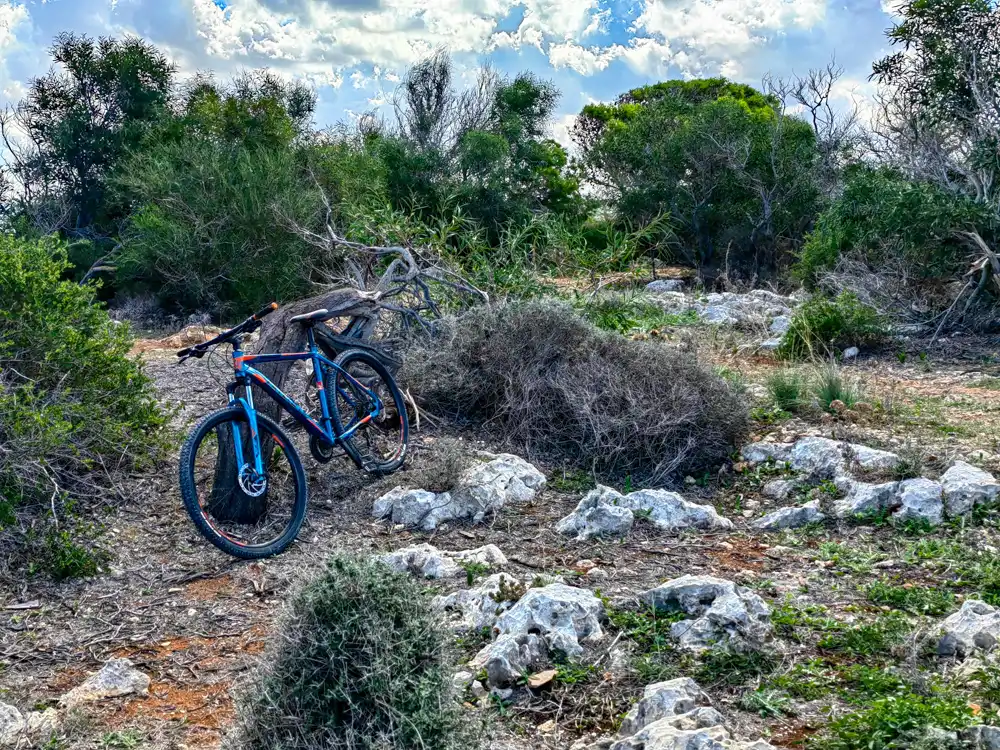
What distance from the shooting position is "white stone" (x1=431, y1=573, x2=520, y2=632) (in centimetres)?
364

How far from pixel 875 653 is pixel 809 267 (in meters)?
11.2

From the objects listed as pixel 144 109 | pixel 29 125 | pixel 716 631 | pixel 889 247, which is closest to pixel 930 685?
pixel 716 631

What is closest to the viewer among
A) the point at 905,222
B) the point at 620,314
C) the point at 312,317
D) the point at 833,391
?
the point at 312,317

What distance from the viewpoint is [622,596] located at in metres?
3.93

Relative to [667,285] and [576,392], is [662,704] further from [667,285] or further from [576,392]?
[667,285]

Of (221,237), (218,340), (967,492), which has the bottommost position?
(967,492)

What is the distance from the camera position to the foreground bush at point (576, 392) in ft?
19.8

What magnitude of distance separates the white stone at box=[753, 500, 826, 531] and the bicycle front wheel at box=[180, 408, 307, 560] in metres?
2.38

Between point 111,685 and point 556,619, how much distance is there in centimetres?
162

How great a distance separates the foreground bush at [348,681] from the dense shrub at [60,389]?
9.23ft

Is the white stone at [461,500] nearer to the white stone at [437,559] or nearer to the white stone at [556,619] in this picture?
the white stone at [437,559]

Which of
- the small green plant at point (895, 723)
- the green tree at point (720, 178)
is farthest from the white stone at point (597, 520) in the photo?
the green tree at point (720, 178)

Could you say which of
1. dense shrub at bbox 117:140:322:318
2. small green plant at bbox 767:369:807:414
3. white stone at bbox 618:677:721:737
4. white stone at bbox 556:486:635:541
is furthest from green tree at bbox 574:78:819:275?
white stone at bbox 618:677:721:737

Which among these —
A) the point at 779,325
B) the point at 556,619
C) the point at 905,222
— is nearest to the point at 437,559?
the point at 556,619
